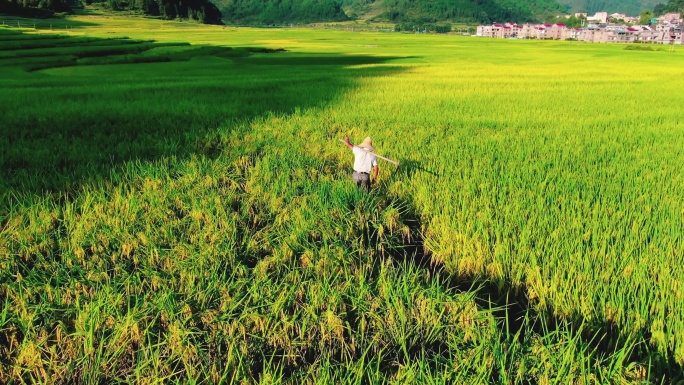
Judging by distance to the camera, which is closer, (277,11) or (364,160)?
(364,160)

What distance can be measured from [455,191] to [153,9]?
8427 centimetres

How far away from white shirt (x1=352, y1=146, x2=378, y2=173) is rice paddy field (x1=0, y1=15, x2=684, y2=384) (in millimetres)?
191

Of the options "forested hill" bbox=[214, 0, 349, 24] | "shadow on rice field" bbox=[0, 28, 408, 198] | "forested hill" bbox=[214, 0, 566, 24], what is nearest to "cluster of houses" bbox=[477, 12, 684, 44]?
"forested hill" bbox=[214, 0, 566, 24]

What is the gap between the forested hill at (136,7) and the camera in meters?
43.7

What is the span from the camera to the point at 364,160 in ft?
10.0

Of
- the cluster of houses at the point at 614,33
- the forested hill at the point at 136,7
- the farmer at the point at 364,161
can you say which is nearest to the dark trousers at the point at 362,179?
the farmer at the point at 364,161

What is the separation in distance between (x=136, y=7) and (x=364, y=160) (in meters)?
82.7

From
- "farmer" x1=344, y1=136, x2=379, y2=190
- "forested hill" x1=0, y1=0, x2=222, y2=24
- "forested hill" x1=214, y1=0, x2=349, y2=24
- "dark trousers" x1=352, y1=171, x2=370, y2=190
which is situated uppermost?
"forested hill" x1=214, y1=0, x2=349, y2=24

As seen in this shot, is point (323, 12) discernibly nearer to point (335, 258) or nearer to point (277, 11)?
point (277, 11)

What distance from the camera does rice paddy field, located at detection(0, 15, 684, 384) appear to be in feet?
4.75

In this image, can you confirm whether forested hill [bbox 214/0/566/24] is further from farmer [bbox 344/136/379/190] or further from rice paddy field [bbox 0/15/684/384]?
farmer [bbox 344/136/379/190]

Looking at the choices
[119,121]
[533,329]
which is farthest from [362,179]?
[119,121]

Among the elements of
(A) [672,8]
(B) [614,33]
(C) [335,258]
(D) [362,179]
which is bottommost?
(C) [335,258]

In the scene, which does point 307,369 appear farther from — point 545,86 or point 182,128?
point 545,86
